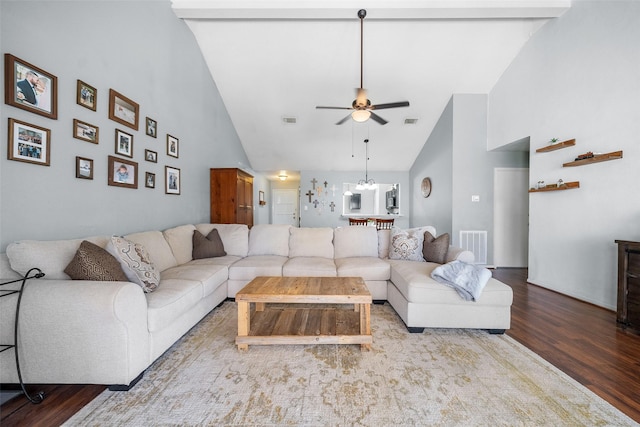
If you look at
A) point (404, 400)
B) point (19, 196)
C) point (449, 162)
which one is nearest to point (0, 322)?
point (19, 196)

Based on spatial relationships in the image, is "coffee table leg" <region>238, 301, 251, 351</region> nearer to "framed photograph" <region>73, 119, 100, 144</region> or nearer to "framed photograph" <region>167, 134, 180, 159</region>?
"framed photograph" <region>73, 119, 100, 144</region>

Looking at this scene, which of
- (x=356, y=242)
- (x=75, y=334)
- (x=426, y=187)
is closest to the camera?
(x=75, y=334)

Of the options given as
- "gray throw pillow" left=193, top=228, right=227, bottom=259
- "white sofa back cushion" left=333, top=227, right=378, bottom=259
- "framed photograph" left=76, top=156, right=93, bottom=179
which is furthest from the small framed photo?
"white sofa back cushion" left=333, top=227, right=378, bottom=259

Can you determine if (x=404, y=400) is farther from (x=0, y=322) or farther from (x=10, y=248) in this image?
(x=10, y=248)

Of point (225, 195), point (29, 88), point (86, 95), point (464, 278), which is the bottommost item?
point (464, 278)

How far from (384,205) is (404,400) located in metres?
6.49

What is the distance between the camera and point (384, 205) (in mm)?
7648

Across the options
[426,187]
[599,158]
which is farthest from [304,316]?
[426,187]

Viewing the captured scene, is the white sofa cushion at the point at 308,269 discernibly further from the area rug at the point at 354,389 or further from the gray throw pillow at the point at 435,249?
the gray throw pillow at the point at 435,249

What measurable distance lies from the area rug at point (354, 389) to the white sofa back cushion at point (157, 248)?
922mm

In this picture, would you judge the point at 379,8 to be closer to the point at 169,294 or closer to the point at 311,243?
the point at 311,243

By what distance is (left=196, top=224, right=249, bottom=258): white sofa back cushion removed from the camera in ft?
11.5

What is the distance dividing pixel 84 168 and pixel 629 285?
4.74 m

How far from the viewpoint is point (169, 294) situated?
187 centimetres
